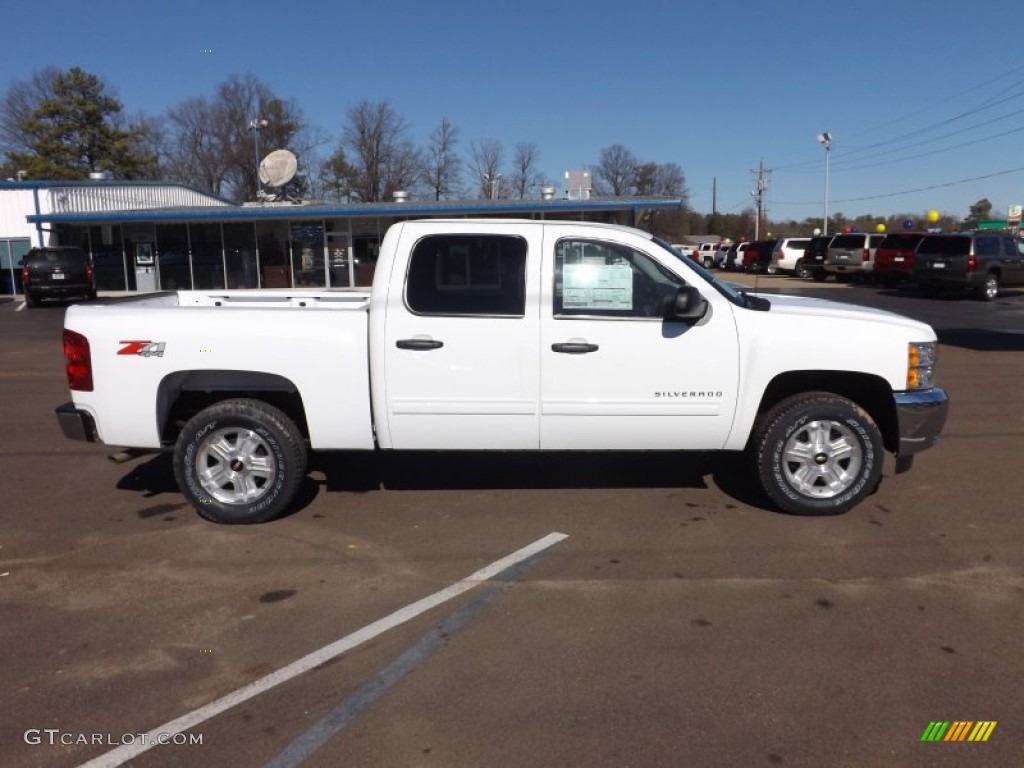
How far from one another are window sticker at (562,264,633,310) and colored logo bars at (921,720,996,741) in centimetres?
286

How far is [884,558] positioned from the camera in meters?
4.84

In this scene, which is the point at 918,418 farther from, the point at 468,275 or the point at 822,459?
the point at 468,275

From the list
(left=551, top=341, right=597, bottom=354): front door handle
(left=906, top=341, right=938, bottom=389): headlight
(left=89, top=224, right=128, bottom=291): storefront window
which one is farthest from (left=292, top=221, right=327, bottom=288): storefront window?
(left=906, top=341, right=938, bottom=389): headlight

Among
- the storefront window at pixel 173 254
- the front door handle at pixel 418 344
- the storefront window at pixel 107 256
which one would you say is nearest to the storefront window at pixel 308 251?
the storefront window at pixel 173 254

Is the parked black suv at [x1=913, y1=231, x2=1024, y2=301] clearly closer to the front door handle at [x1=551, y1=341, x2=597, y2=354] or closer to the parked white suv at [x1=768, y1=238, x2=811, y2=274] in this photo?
the parked white suv at [x1=768, y1=238, x2=811, y2=274]

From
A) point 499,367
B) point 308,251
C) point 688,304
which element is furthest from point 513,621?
point 308,251

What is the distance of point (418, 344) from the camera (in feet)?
17.0

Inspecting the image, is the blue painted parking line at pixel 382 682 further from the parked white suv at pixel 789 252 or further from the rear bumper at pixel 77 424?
the parked white suv at pixel 789 252

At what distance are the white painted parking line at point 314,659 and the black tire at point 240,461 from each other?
152 cm

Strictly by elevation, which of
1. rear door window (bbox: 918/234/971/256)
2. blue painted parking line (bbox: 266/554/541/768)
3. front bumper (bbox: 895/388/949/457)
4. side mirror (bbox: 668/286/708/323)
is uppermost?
rear door window (bbox: 918/234/971/256)

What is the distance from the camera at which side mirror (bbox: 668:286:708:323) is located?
198 inches

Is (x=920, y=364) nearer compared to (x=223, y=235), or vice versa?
(x=920, y=364)

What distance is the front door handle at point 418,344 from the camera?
5.18 metres

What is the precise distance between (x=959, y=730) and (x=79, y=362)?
5.09 metres
